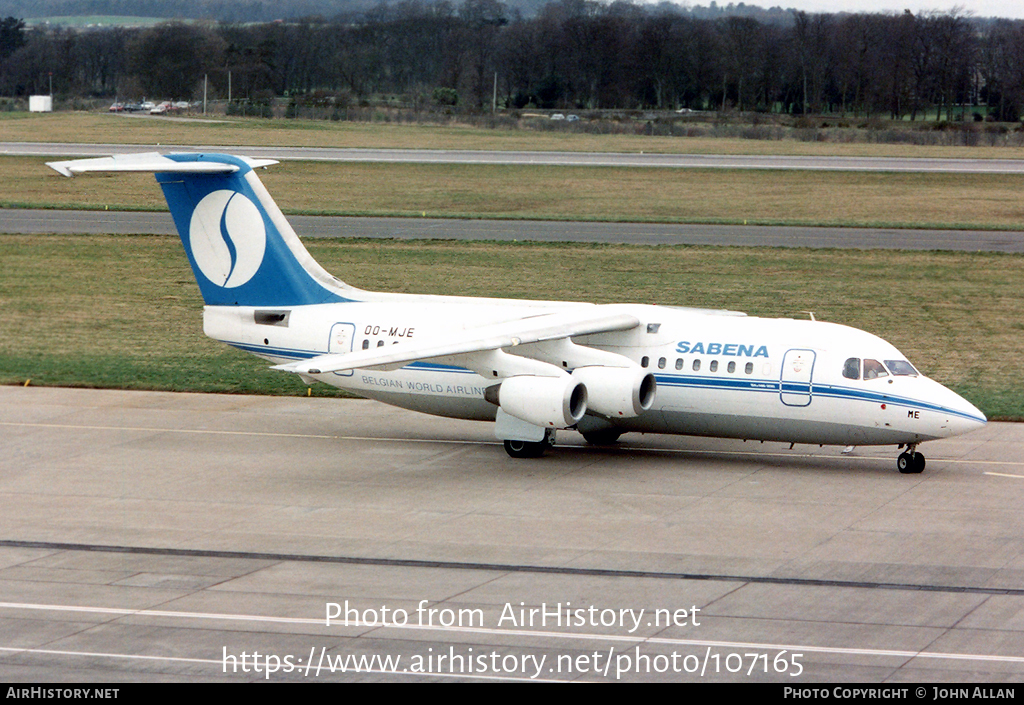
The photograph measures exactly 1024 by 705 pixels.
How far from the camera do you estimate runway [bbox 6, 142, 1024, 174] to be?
87625 mm

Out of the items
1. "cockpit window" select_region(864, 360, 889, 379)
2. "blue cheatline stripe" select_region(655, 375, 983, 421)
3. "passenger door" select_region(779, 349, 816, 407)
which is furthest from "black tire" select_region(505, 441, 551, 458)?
"cockpit window" select_region(864, 360, 889, 379)

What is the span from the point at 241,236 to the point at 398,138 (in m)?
81.4

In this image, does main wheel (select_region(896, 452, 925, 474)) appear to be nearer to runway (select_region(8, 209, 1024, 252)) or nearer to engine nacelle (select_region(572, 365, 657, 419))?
engine nacelle (select_region(572, 365, 657, 419))

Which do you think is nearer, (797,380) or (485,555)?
(485,555)

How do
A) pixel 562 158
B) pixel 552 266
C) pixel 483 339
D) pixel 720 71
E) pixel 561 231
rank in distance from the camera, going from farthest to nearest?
pixel 720 71
pixel 562 158
pixel 561 231
pixel 552 266
pixel 483 339

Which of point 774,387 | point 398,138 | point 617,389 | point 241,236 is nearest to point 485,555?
point 617,389

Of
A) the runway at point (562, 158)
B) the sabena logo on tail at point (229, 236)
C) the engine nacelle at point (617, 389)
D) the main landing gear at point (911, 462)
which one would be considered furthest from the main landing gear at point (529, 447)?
the runway at point (562, 158)

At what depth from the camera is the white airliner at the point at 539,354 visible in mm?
24938

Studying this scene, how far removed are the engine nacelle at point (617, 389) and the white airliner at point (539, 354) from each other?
3 centimetres

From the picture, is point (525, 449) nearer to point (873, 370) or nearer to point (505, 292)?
point (873, 370)

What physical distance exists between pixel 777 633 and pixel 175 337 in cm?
2674

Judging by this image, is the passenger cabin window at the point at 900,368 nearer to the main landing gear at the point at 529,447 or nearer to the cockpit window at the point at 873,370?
the cockpit window at the point at 873,370

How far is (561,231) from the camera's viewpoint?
62594mm
